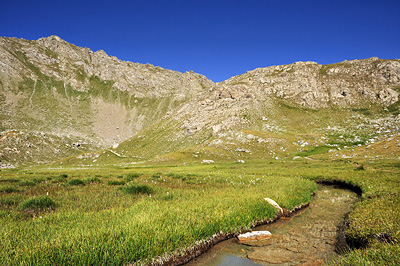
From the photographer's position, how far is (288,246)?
32.8 ft

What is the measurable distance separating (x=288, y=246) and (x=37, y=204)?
14.3 meters

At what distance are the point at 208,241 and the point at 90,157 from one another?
374 ft

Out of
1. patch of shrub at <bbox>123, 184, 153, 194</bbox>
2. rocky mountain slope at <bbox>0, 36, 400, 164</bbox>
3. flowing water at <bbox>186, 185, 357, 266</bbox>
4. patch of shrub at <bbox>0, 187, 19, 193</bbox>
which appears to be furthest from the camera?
rocky mountain slope at <bbox>0, 36, 400, 164</bbox>

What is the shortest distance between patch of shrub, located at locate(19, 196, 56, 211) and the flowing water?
9788mm

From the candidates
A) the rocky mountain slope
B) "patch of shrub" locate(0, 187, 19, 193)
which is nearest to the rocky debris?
"patch of shrub" locate(0, 187, 19, 193)

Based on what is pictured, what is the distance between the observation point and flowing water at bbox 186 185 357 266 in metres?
8.64

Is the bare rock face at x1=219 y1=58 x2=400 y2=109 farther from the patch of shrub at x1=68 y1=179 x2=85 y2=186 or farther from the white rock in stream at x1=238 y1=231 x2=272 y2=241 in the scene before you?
the white rock in stream at x1=238 y1=231 x2=272 y2=241

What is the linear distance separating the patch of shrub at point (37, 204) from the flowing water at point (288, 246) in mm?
9788

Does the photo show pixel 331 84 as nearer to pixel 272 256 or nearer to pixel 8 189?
pixel 272 256

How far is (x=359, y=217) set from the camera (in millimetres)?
11156

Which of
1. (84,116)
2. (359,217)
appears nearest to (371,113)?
(359,217)

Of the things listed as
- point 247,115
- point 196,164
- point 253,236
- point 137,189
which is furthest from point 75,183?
point 247,115

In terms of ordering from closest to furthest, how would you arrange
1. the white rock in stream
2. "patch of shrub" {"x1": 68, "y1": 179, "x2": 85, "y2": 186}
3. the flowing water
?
1. the flowing water
2. the white rock in stream
3. "patch of shrub" {"x1": 68, "y1": 179, "x2": 85, "y2": 186}

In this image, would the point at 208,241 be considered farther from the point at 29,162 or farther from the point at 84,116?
the point at 84,116
